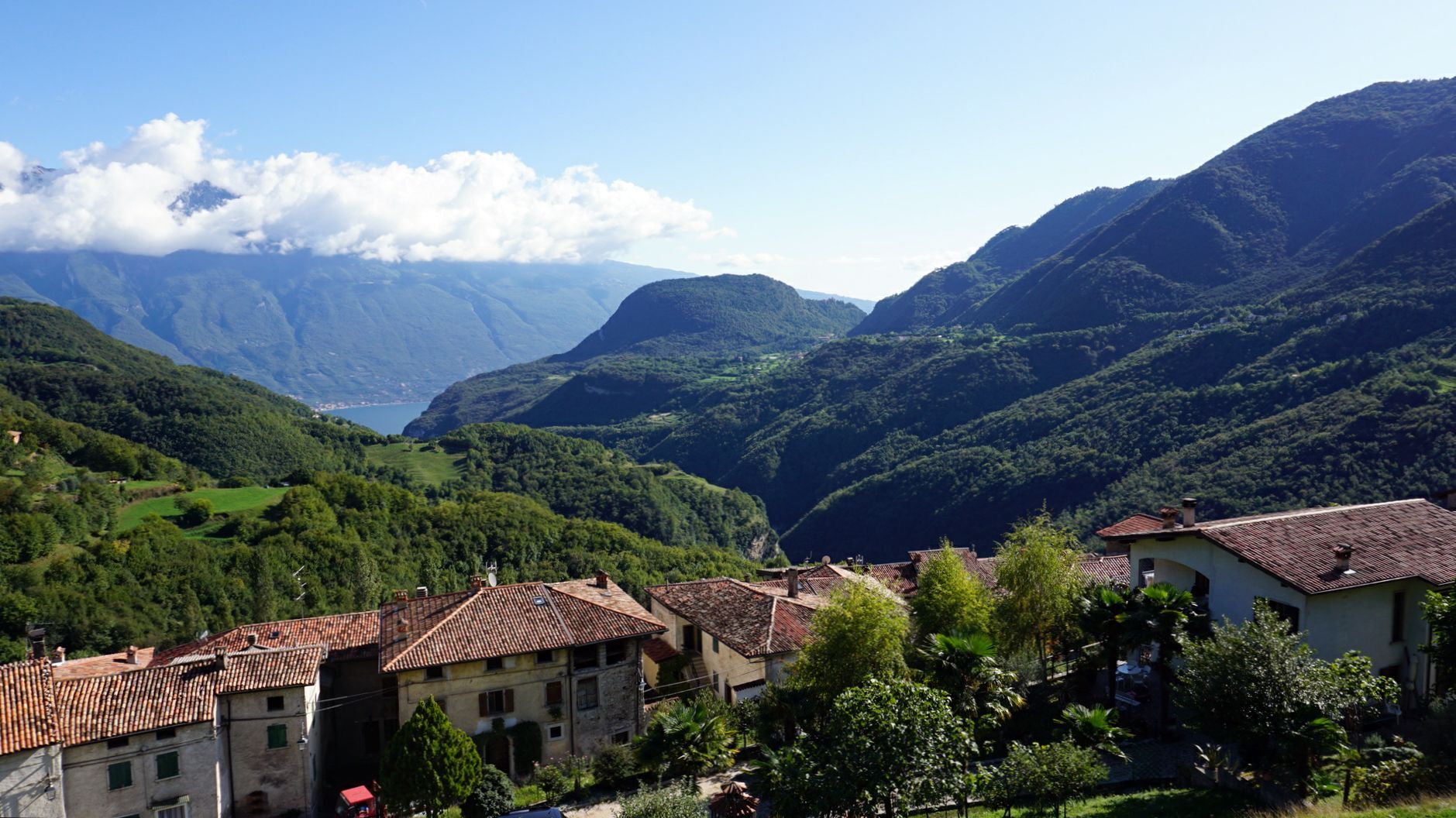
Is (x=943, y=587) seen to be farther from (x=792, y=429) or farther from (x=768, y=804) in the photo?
(x=792, y=429)

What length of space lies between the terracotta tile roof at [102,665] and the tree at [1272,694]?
3334cm

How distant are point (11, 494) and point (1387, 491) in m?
114

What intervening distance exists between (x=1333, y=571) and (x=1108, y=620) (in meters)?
6.25

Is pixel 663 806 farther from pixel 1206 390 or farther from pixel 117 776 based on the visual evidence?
pixel 1206 390

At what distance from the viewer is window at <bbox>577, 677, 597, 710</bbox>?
32.0 meters

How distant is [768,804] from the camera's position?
23.3 meters

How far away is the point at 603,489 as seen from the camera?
144m

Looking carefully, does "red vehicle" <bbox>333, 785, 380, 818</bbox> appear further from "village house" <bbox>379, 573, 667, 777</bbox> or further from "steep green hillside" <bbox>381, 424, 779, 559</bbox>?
"steep green hillside" <bbox>381, 424, 779, 559</bbox>

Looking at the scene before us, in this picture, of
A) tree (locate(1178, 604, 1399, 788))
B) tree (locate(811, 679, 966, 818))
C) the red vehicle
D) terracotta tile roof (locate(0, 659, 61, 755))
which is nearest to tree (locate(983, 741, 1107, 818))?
tree (locate(811, 679, 966, 818))

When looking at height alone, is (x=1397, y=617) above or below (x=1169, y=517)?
below

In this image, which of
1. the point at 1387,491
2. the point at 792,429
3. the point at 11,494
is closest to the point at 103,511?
the point at 11,494

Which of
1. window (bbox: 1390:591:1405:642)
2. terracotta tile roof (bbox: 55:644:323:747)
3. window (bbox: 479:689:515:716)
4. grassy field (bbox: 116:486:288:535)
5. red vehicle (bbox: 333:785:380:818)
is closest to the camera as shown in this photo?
window (bbox: 1390:591:1405:642)

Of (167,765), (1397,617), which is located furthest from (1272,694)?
(167,765)

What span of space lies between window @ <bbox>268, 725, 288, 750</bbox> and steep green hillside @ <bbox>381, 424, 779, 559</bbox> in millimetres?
99977
